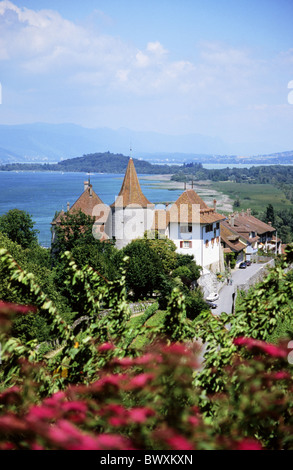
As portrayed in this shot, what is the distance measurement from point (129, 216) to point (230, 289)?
9.11m

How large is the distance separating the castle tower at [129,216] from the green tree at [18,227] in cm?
705

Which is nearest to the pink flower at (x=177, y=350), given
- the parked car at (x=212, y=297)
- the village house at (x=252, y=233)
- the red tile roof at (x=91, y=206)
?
the parked car at (x=212, y=297)

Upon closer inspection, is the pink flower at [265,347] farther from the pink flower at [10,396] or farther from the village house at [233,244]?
the village house at [233,244]

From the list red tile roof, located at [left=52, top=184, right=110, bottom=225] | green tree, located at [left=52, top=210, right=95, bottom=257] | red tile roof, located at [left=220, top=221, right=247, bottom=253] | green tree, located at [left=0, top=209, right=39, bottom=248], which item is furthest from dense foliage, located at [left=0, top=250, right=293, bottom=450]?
red tile roof, located at [left=220, top=221, right=247, bottom=253]

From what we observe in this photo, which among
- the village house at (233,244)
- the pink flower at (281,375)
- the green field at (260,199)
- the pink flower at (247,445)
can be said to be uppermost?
the pink flower at (281,375)

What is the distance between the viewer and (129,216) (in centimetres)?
3569

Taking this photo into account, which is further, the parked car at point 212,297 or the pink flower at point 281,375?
the parked car at point 212,297

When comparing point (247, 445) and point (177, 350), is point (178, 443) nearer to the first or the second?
point (247, 445)

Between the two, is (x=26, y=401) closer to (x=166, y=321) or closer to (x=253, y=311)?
(x=166, y=321)

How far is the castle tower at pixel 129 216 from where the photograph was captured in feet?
117

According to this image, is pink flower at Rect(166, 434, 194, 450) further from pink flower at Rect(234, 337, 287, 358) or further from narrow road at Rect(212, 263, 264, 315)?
narrow road at Rect(212, 263, 264, 315)

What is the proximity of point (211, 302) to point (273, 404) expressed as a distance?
26.0 m
